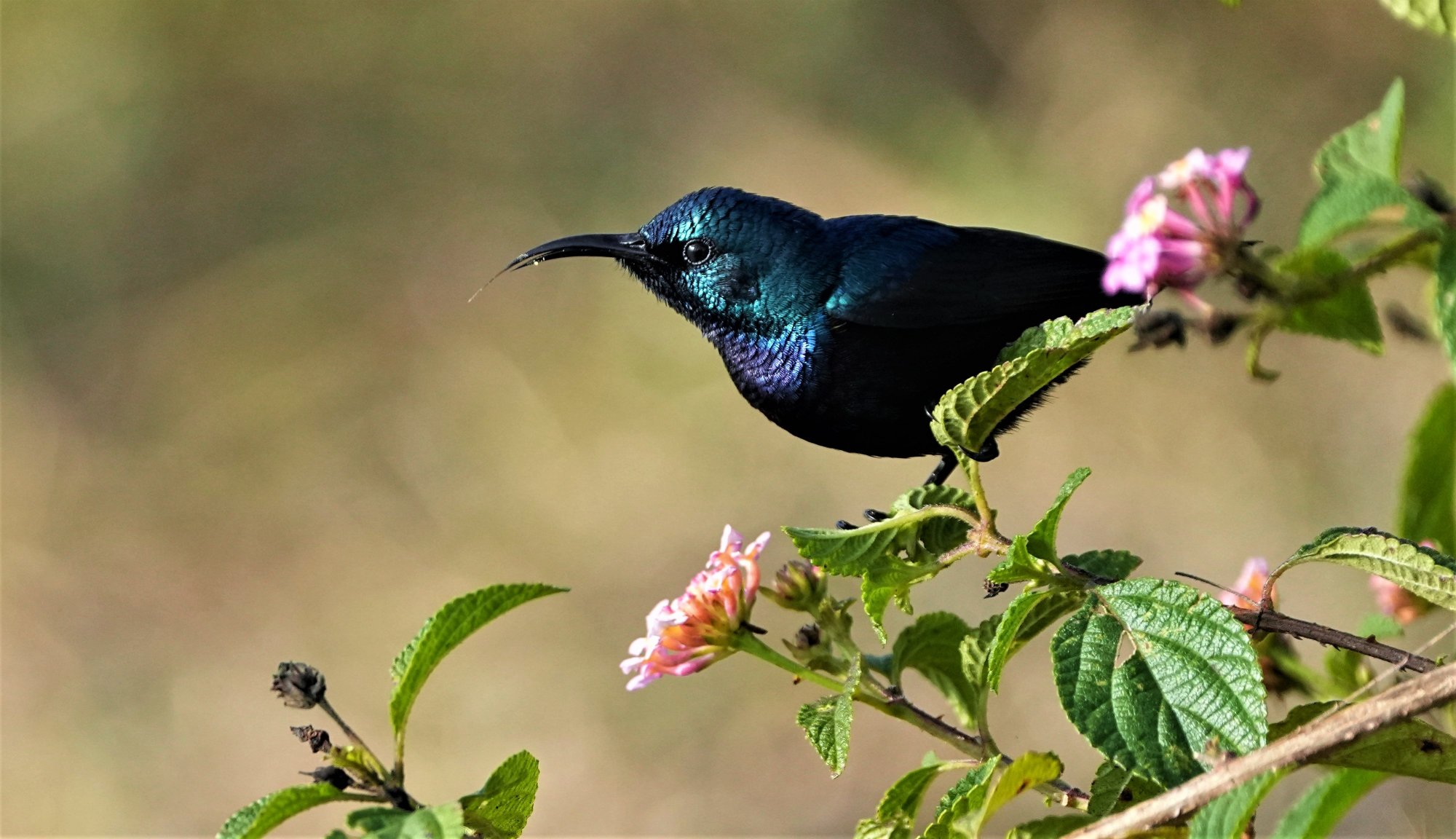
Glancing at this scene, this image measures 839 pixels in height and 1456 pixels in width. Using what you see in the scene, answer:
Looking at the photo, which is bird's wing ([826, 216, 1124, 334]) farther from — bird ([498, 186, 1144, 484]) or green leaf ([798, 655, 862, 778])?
green leaf ([798, 655, 862, 778])

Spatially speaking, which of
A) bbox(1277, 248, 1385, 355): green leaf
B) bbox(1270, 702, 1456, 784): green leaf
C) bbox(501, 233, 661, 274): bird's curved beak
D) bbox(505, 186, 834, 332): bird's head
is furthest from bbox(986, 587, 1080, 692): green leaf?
bbox(501, 233, 661, 274): bird's curved beak

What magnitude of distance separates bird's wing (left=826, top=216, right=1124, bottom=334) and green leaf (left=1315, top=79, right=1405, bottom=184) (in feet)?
3.55

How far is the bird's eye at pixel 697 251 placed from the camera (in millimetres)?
3324

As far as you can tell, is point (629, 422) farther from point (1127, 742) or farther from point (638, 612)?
point (1127, 742)

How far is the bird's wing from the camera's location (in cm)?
315

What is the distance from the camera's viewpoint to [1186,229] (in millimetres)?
2059

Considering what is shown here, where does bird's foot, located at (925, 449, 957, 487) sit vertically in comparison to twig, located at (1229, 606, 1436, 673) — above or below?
above

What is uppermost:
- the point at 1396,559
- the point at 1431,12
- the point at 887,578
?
the point at 1431,12

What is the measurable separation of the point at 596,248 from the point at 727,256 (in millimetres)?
345

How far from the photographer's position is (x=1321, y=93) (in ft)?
25.2

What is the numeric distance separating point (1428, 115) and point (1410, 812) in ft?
12.3

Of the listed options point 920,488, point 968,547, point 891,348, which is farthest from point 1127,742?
point 891,348

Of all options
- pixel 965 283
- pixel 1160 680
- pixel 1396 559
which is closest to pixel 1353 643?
pixel 1396 559

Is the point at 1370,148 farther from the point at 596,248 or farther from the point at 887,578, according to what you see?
the point at 596,248
